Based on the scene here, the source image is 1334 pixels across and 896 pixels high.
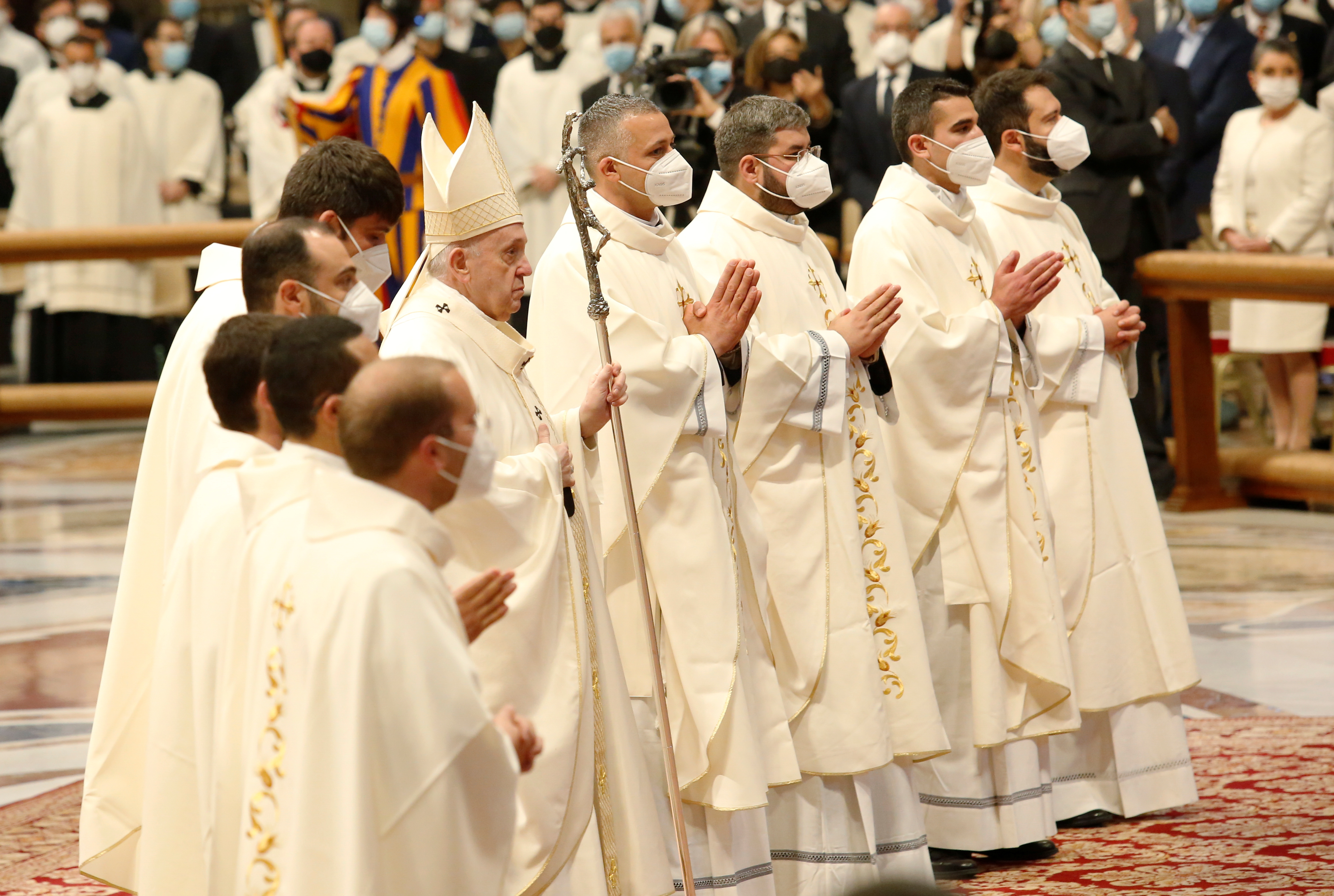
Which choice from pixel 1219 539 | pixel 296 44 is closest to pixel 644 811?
pixel 1219 539

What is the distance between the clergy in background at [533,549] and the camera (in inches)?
135

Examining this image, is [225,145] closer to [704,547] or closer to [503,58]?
[503,58]

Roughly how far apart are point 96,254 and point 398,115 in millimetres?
2049

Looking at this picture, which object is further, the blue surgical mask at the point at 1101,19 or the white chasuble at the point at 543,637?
the blue surgical mask at the point at 1101,19

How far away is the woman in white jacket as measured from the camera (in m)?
9.62

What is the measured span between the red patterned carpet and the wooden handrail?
5.81m

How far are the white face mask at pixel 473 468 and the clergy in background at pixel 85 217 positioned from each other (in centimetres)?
1069

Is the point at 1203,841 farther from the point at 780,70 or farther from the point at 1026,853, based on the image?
the point at 780,70

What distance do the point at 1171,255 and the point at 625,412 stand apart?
5454mm

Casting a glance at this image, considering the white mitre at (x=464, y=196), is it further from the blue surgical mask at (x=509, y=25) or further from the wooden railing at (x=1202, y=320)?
the blue surgical mask at (x=509, y=25)

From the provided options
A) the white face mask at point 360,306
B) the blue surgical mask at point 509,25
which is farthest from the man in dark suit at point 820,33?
the white face mask at point 360,306

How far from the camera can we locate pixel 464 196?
12.1 ft

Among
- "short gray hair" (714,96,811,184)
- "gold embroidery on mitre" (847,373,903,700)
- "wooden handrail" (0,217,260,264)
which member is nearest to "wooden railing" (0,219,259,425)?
"wooden handrail" (0,217,260,264)

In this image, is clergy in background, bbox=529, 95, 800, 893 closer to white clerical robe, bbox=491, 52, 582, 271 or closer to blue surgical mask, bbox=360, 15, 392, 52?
white clerical robe, bbox=491, 52, 582, 271
